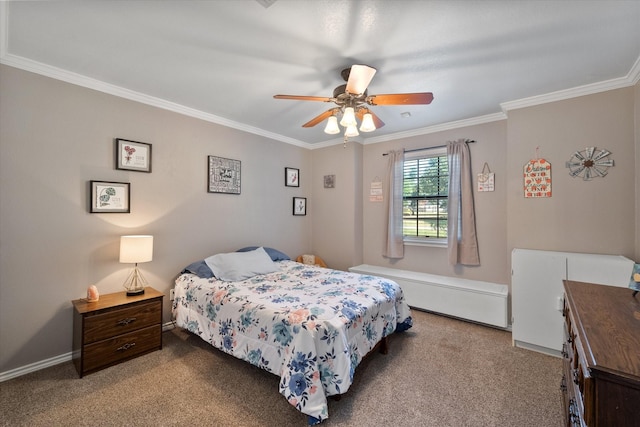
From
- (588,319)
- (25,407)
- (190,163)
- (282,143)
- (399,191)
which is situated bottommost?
(25,407)

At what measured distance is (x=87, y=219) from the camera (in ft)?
8.21

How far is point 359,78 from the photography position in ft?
6.41

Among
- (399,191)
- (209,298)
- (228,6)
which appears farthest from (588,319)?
(399,191)

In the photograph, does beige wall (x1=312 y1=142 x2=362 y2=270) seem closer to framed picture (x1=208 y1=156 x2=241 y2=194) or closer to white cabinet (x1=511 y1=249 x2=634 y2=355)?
framed picture (x1=208 y1=156 x2=241 y2=194)

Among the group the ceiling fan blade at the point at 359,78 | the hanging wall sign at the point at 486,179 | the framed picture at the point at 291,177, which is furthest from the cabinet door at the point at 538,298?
the framed picture at the point at 291,177

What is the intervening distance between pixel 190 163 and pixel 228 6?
2036 mm

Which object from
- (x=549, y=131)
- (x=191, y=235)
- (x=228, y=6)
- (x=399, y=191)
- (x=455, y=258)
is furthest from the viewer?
(x=399, y=191)

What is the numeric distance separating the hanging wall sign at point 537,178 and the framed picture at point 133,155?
13.2ft

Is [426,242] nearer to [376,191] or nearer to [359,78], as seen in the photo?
[376,191]

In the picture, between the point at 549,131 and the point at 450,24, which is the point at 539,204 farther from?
the point at 450,24

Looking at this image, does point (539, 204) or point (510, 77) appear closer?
point (510, 77)

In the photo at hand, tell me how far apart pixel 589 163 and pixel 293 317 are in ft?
10.2

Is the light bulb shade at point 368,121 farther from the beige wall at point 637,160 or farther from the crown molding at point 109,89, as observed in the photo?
the beige wall at point 637,160

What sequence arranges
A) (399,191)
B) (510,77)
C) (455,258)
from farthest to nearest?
(399,191), (455,258), (510,77)
